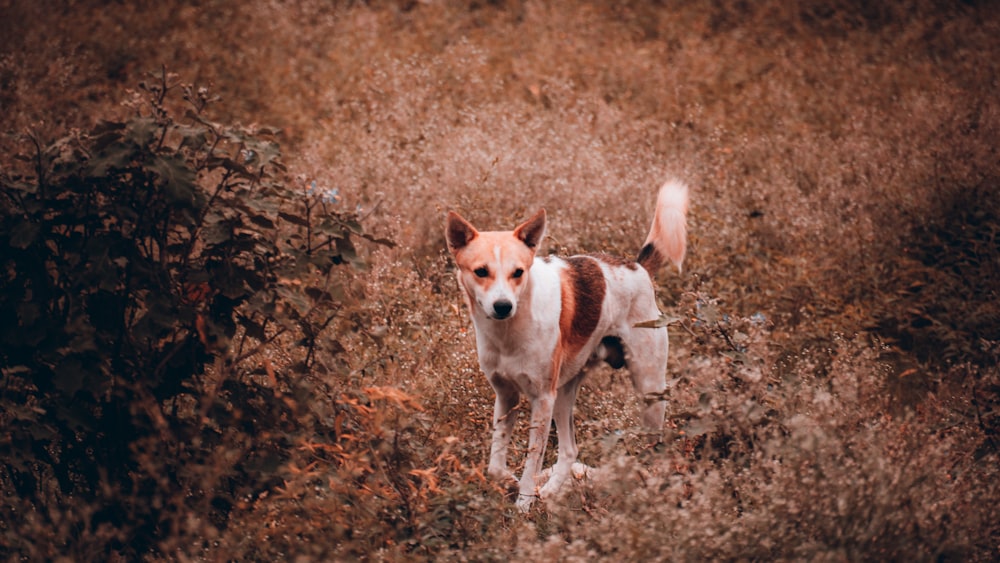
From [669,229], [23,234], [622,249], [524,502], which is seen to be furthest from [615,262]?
[23,234]

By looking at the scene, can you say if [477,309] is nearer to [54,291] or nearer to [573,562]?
[573,562]

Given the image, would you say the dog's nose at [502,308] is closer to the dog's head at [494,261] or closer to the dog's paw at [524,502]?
the dog's head at [494,261]

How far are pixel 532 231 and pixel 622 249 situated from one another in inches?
99.8


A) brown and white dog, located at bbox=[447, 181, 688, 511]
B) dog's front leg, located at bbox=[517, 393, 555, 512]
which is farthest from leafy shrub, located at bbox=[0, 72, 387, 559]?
dog's front leg, located at bbox=[517, 393, 555, 512]

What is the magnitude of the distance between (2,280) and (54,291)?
0.71ft

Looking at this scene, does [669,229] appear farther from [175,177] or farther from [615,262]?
[175,177]

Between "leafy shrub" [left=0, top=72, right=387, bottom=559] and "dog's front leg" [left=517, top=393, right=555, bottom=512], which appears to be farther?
"dog's front leg" [left=517, top=393, right=555, bottom=512]

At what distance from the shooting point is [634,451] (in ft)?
13.4

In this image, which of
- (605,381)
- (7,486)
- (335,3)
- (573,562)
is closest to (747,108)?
(605,381)

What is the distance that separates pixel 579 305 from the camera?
464 cm

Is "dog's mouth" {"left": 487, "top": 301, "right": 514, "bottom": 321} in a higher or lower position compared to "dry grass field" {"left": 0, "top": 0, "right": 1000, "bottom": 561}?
higher

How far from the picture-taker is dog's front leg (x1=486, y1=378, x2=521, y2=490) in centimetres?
420

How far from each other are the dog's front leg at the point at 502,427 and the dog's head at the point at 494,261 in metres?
A: 0.52

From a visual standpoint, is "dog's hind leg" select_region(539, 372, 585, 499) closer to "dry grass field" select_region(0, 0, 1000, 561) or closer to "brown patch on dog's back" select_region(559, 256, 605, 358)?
"dry grass field" select_region(0, 0, 1000, 561)
